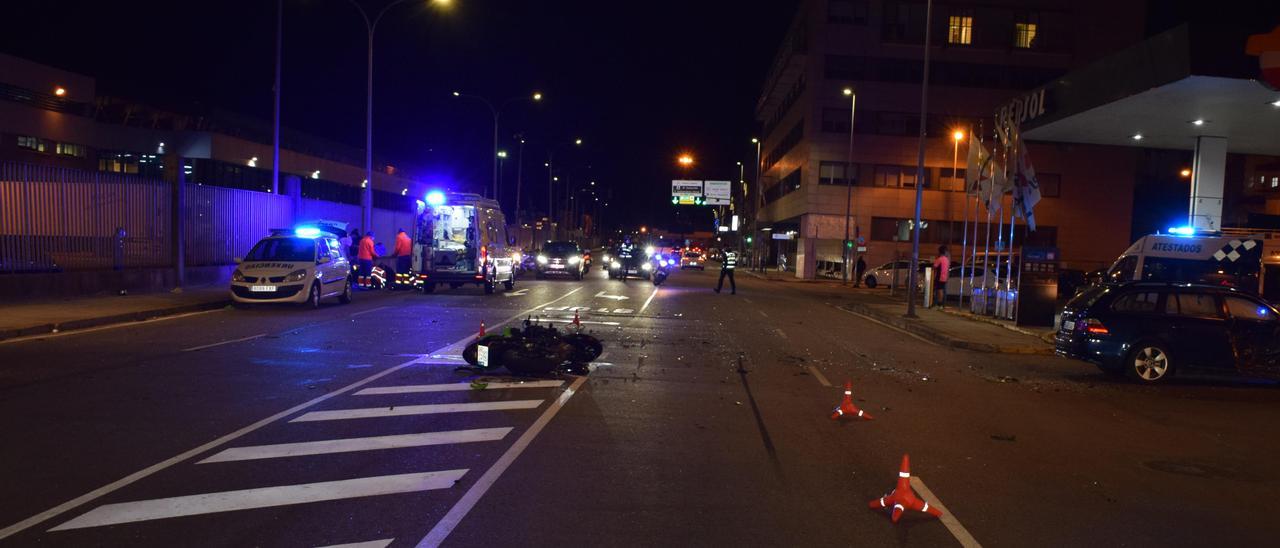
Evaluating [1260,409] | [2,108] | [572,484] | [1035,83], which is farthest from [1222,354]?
[2,108]

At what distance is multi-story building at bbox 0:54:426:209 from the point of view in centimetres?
5000

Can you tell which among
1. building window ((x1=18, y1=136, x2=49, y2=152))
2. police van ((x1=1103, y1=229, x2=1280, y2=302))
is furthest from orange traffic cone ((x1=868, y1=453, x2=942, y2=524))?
building window ((x1=18, y1=136, x2=49, y2=152))

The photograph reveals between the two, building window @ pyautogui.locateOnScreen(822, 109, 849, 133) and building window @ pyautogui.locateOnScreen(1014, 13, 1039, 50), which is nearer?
building window @ pyautogui.locateOnScreen(1014, 13, 1039, 50)

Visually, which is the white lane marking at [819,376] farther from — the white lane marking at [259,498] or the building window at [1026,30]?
the building window at [1026,30]

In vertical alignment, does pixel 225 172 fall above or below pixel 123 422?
above

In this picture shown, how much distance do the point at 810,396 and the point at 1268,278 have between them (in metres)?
18.4

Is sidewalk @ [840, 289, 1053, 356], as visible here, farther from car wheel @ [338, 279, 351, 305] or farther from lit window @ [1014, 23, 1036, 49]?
lit window @ [1014, 23, 1036, 49]

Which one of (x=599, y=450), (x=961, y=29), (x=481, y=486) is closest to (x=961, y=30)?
(x=961, y=29)

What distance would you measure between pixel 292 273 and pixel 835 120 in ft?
146

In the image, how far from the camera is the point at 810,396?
418 inches

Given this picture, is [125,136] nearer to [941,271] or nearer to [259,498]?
[941,271]

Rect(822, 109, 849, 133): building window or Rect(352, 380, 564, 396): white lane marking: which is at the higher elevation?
Rect(822, 109, 849, 133): building window

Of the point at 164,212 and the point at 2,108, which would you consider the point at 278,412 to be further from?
the point at 2,108

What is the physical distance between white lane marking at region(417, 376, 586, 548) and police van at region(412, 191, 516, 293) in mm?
17702
